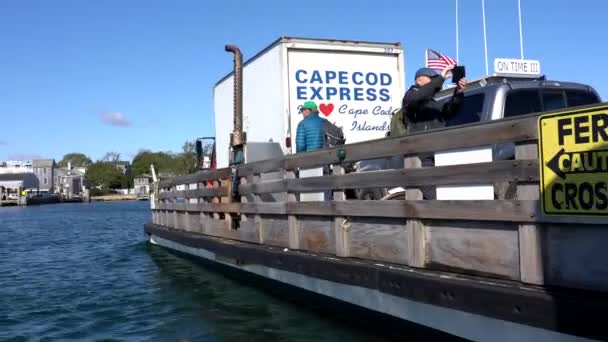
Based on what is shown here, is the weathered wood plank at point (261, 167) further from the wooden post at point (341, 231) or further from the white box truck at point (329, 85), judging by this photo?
the wooden post at point (341, 231)

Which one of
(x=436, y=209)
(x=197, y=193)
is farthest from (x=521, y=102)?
(x=197, y=193)

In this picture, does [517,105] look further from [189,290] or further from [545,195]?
[189,290]

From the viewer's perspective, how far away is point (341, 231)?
19.5 feet

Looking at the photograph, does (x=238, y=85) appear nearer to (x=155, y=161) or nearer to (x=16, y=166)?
(x=155, y=161)

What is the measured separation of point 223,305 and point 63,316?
1.89 m

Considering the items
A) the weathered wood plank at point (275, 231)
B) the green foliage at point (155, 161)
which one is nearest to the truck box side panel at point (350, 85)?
the weathered wood plank at point (275, 231)

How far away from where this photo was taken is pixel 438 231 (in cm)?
469

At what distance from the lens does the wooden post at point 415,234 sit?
483cm

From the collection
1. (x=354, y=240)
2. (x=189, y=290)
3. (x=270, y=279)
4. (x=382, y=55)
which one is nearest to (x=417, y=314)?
(x=354, y=240)

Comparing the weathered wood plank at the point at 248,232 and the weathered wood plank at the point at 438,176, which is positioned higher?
the weathered wood plank at the point at 438,176

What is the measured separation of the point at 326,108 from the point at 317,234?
3275 millimetres

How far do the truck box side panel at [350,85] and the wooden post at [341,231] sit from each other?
10.3 feet

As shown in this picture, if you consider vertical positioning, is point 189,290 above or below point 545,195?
below

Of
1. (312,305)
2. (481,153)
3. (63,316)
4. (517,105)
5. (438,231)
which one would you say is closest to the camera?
(481,153)
